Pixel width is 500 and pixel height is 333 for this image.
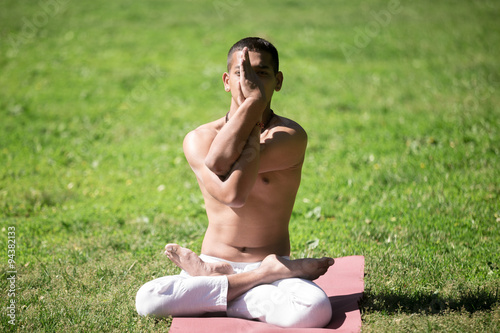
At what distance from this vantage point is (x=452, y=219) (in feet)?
19.9

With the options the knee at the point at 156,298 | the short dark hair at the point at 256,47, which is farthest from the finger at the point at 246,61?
the knee at the point at 156,298

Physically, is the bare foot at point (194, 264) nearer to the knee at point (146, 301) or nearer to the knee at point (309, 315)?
the knee at point (146, 301)

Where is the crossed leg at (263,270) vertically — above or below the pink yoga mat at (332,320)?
above

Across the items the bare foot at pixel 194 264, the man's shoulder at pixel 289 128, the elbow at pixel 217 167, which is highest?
the man's shoulder at pixel 289 128

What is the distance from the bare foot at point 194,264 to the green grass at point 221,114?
1.54ft

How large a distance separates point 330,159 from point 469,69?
579 centimetres

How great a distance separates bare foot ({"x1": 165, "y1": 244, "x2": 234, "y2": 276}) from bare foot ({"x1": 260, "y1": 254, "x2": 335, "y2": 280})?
0.96 feet

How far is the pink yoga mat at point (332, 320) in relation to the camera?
12.5 ft

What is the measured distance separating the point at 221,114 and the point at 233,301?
669 centimetres

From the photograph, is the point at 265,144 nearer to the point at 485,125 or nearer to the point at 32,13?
the point at 485,125

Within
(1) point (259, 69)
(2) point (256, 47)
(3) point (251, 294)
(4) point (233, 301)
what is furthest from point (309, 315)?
(2) point (256, 47)

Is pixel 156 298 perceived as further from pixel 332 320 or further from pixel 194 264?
pixel 332 320

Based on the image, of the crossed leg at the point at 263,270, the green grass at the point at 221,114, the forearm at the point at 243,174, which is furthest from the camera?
the green grass at the point at 221,114

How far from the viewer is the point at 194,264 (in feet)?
13.6
